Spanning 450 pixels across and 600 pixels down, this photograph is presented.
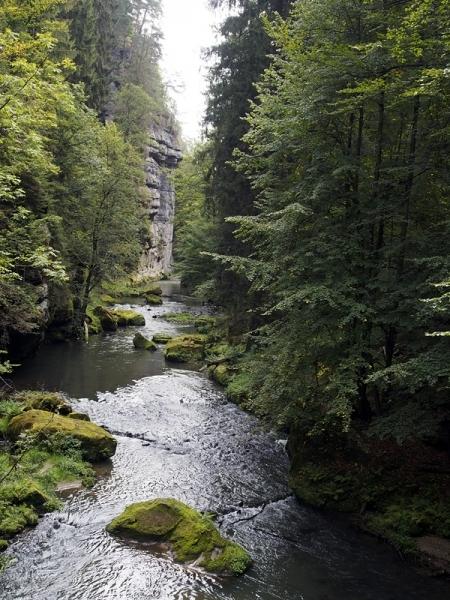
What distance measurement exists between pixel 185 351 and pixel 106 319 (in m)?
7.88

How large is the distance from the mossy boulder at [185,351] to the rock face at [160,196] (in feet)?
98.5

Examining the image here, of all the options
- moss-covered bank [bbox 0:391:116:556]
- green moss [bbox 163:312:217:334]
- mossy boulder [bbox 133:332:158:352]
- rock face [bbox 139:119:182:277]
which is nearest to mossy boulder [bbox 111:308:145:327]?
green moss [bbox 163:312:217:334]

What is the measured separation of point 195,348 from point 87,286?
24.1 ft

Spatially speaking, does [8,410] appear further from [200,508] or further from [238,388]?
[238,388]

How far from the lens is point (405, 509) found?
29.6 ft

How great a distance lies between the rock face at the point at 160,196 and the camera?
178ft

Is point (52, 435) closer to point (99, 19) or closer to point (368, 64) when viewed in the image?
point (368, 64)

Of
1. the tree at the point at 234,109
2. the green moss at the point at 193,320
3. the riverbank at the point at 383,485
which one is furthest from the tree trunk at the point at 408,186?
the green moss at the point at 193,320

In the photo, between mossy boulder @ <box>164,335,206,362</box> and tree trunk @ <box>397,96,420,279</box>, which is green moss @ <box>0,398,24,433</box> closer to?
mossy boulder @ <box>164,335,206,362</box>

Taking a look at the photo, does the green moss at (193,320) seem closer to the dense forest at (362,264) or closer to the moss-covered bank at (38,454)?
the moss-covered bank at (38,454)

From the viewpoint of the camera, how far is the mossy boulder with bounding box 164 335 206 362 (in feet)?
72.6

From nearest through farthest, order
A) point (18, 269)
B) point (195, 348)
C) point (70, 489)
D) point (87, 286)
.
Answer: point (70, 489) → point (18, 269) → point (195, 348) → point (87, 286)

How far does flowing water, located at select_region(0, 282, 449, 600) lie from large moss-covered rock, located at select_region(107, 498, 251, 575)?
213 millimetres

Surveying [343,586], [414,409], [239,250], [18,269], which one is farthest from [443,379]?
[18,269]
